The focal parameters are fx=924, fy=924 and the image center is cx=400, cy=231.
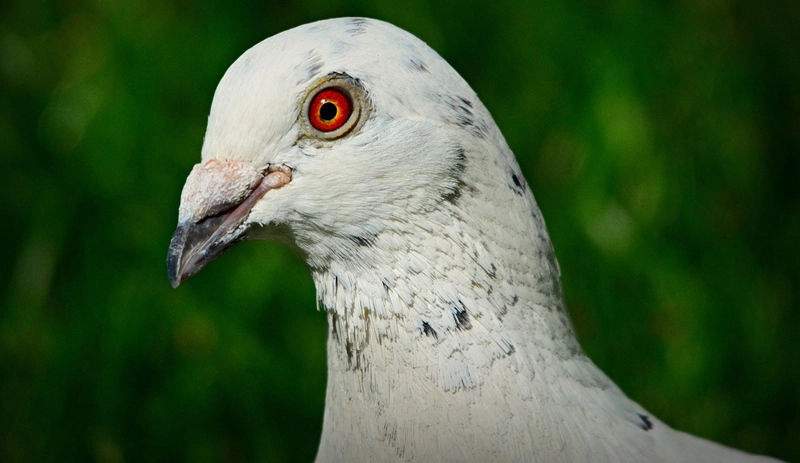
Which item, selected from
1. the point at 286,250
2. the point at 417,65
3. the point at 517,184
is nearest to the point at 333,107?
the point at 417,65

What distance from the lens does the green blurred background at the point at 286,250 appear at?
3.91 meters

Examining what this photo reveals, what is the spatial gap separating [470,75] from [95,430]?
2551 millimetres

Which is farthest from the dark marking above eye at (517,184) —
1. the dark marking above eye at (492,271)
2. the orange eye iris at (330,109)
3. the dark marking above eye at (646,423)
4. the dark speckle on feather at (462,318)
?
the dark marking above eye at (646,423)

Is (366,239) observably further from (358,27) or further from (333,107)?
(358,27)

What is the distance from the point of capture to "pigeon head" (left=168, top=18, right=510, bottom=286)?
1.99 m

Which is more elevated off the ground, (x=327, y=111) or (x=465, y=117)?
(x=465, y=117)

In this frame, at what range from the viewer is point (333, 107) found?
6.55 ft

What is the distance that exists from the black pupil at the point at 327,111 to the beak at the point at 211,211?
0.14 meters

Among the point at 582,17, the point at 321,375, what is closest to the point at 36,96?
the point at 321,375

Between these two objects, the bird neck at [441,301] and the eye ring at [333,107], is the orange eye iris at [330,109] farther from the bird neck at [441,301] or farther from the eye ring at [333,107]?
the bird neck at [441,301]

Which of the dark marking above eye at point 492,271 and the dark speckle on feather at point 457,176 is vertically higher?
the dark speckle on feather at point 457,176

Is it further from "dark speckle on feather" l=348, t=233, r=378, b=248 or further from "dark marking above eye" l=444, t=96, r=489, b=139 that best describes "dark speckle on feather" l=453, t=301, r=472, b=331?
"dark marking above eye" l=444, t=96, r=489, b=139

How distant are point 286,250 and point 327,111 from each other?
2358mm

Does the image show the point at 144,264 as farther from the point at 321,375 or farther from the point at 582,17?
the point at 582,17
